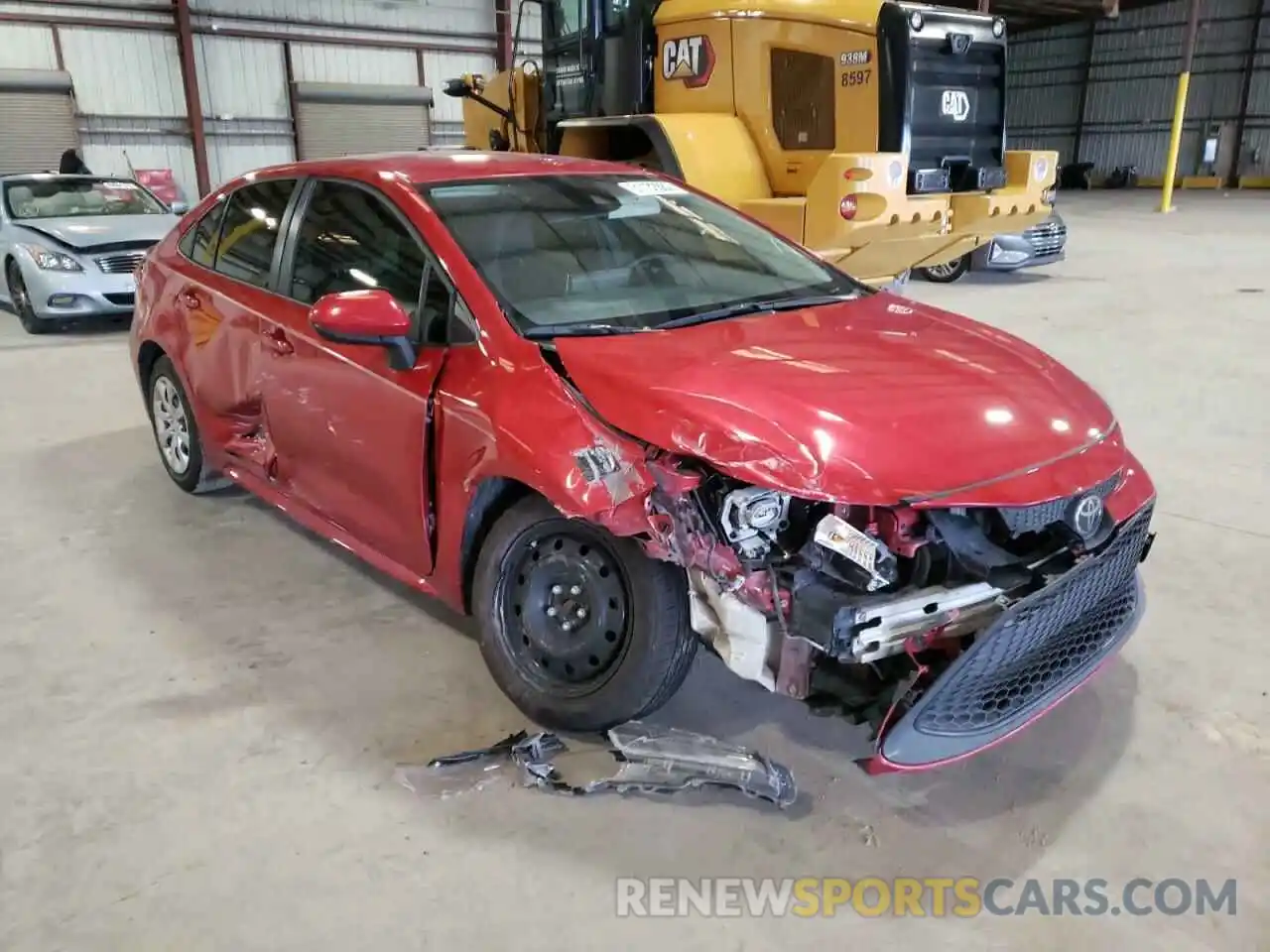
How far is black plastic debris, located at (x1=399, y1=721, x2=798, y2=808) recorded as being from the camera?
233 centimetres

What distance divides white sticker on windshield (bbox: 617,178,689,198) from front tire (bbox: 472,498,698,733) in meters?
1.39

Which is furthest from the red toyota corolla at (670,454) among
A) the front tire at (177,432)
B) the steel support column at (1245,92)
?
the steel support column at (1245,92)

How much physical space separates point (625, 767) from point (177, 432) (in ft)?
9.10

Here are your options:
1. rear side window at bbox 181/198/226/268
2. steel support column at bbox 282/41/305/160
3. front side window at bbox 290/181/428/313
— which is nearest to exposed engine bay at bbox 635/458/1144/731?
front side window at bbox 290/181/428/313

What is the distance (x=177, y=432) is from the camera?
164 inches

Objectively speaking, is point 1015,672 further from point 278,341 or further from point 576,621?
point 278,341

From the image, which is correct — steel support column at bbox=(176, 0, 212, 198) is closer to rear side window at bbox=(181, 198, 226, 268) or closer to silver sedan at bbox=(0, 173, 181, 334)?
silver sedan at bbox=(0, 173, 181, 334)

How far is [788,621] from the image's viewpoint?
214cm

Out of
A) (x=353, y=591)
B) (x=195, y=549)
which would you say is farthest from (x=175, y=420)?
(x=353, y=591)

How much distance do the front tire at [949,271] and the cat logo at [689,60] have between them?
13.7 ft

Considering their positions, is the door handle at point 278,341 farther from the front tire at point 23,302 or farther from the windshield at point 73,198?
the windshield at point 73,198

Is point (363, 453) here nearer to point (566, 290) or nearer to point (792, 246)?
point (566, 290)

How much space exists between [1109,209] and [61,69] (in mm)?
17998

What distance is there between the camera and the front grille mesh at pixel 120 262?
811 cm
